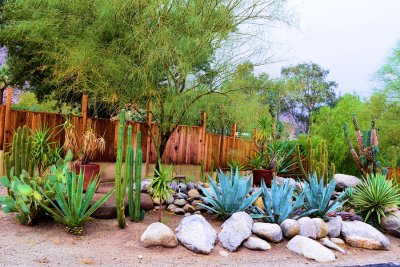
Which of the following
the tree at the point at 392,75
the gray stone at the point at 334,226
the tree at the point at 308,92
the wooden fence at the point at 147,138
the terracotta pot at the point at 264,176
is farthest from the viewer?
the tree at the point at 308,92

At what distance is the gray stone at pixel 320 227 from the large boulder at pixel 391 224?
1.62 metres

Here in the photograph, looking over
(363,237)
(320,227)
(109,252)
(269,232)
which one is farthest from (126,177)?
(363,237)

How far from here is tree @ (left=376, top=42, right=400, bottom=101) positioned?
15691 mm

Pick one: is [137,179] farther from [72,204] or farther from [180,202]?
[180,202]

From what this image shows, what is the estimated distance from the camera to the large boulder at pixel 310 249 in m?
5.91

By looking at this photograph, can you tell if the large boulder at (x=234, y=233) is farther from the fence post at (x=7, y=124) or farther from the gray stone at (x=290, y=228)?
the fence post at (x=7, y=124)

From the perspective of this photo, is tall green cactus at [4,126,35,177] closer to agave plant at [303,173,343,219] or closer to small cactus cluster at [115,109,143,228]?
small cactus cluster at [115,109,143,228]

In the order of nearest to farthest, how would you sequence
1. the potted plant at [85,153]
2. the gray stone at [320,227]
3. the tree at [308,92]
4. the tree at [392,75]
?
the gray stone at [320,227] < the potted plant at [85,153] < the tree at [392,75] < the tree at [308,92]

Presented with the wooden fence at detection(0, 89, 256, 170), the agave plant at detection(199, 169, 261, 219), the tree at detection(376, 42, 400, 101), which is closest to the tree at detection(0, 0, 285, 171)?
the wooden fence at detection(0, 89, 256, 170)

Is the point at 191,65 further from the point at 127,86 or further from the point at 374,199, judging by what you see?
the point at 374,199

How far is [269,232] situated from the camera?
625 centimetres

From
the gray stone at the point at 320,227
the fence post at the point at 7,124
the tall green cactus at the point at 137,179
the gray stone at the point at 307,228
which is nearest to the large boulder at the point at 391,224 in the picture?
the gray stone at the point at 320,227

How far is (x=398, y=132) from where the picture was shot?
→ 1481 cm

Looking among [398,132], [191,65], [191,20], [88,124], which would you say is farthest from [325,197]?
[398,132]
